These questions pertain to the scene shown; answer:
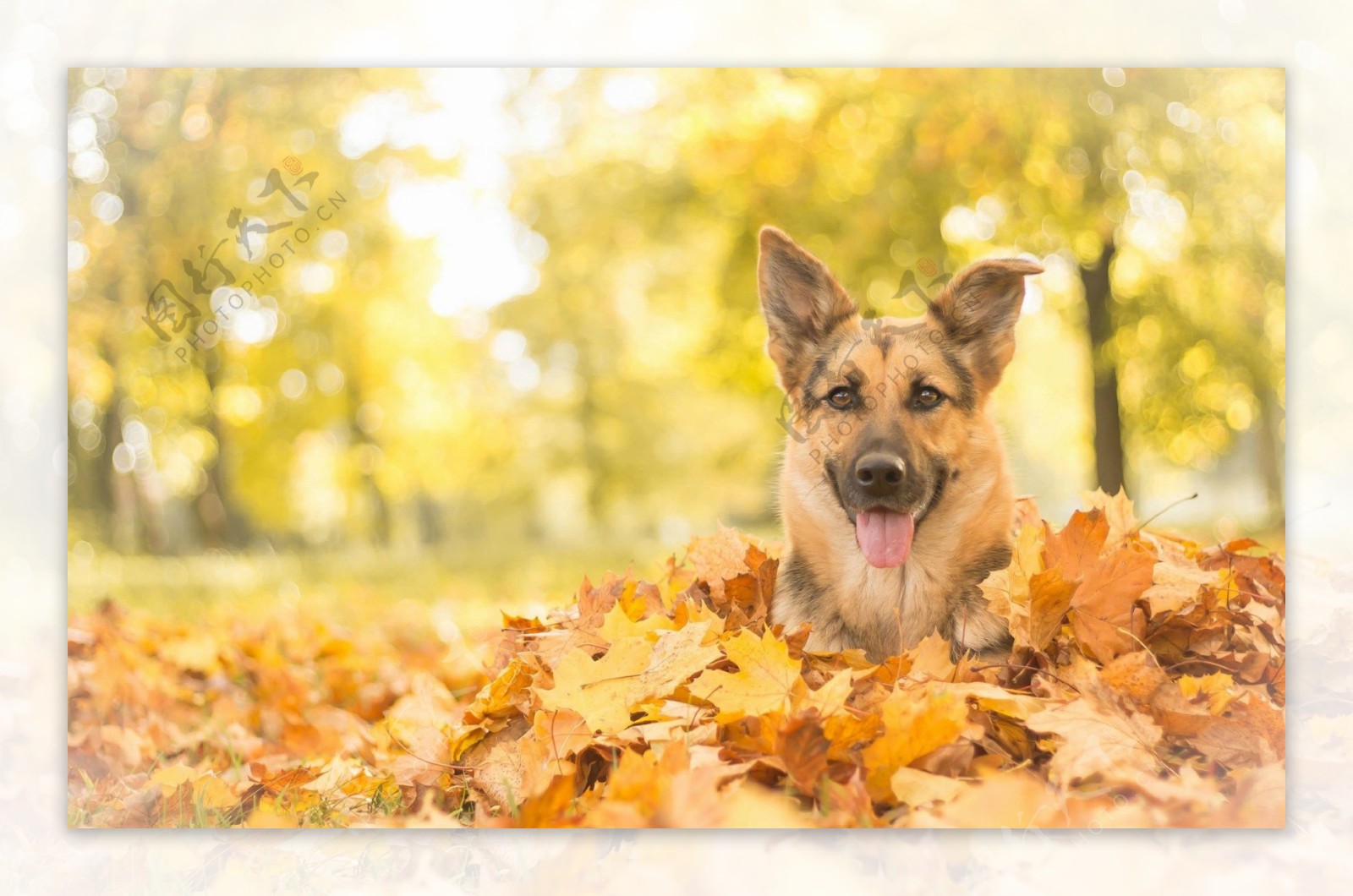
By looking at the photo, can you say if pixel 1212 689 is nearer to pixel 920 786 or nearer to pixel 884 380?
pixel 920 786

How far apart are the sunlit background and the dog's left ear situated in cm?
39

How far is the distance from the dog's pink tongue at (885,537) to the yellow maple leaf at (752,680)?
1.77ft

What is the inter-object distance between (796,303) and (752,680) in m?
1.23

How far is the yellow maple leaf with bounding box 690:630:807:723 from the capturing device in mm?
2393

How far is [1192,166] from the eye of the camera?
12.4ft

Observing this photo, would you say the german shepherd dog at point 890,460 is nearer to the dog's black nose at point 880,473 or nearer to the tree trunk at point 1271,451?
the dog's black nose at point 880,473

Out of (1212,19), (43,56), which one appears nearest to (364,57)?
(43,56)

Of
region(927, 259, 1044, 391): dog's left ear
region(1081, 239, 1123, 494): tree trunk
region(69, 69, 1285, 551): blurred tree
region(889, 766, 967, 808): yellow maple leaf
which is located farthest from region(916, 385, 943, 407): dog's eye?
region(1081, 239, 1123, 494): tree trunk

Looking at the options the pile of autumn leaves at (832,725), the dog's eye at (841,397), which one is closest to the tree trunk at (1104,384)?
the pile of autumn leaves at (832,725)

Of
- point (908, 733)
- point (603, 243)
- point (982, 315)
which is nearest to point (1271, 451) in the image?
point (982, 315)

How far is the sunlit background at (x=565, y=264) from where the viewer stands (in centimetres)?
347

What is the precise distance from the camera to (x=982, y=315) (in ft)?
10.0

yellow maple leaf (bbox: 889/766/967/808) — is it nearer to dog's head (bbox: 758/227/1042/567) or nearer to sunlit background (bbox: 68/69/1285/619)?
dog's head (bbox: 758/227/1042/567)

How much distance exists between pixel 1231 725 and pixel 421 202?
4017mm
